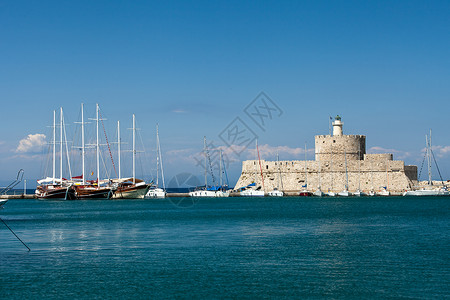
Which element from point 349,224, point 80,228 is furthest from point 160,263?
point 349,224

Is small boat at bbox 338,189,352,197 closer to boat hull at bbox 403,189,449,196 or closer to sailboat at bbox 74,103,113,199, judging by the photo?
boat hull at bbox 403,189,449,196

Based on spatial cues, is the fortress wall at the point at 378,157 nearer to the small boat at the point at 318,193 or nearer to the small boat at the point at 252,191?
the small boat at the point at 318,193

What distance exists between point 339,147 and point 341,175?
2.62m

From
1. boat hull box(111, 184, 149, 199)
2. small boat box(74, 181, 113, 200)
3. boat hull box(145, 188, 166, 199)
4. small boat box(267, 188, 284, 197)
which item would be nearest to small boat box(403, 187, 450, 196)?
small boat box(267, 188, 284, 197)

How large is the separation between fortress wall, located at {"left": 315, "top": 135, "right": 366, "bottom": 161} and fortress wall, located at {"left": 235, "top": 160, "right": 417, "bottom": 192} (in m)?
0.66

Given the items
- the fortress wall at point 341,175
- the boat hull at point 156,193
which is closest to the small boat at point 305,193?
the fortress wall at point 341,175

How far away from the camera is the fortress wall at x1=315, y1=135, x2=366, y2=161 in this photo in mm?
52469

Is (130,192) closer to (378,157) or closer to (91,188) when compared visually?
(91,188)

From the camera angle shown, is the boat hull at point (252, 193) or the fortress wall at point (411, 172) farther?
the boat hull at point (252, 193)

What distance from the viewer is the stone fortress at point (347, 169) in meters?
52.1

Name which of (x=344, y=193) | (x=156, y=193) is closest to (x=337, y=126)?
(x=344, y=193)

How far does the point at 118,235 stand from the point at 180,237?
2.49 m

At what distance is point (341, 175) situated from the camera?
52.9 meters

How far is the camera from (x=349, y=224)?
955 inches
